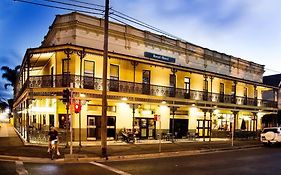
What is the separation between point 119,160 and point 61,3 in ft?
30.2

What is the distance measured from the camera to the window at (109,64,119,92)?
27.5 meters

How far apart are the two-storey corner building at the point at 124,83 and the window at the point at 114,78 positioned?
9 centimetres

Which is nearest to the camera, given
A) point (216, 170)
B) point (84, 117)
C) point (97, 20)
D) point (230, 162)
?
point (216, 170)

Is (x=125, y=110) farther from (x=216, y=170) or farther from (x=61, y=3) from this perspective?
(x=216, y=170)

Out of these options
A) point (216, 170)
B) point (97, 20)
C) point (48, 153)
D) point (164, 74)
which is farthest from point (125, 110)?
point (216, 170)

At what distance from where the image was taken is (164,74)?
3294 centimetres

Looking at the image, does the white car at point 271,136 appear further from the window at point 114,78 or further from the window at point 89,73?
the window at point 89,73

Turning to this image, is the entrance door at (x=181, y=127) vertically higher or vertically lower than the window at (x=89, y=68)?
lower

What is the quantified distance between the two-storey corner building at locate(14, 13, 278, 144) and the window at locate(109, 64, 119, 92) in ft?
0.29

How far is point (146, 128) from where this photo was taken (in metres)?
31.3

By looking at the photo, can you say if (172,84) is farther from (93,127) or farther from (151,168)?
(151,168)

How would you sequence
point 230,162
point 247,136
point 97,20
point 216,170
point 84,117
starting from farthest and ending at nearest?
1. point 247,136
2. point 97,20
3. point 84,117
4. point 230,162
5. point 216,170

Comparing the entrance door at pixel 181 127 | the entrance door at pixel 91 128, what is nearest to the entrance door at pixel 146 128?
the entrance door at pixel 181 127

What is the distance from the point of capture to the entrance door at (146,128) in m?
30.9
